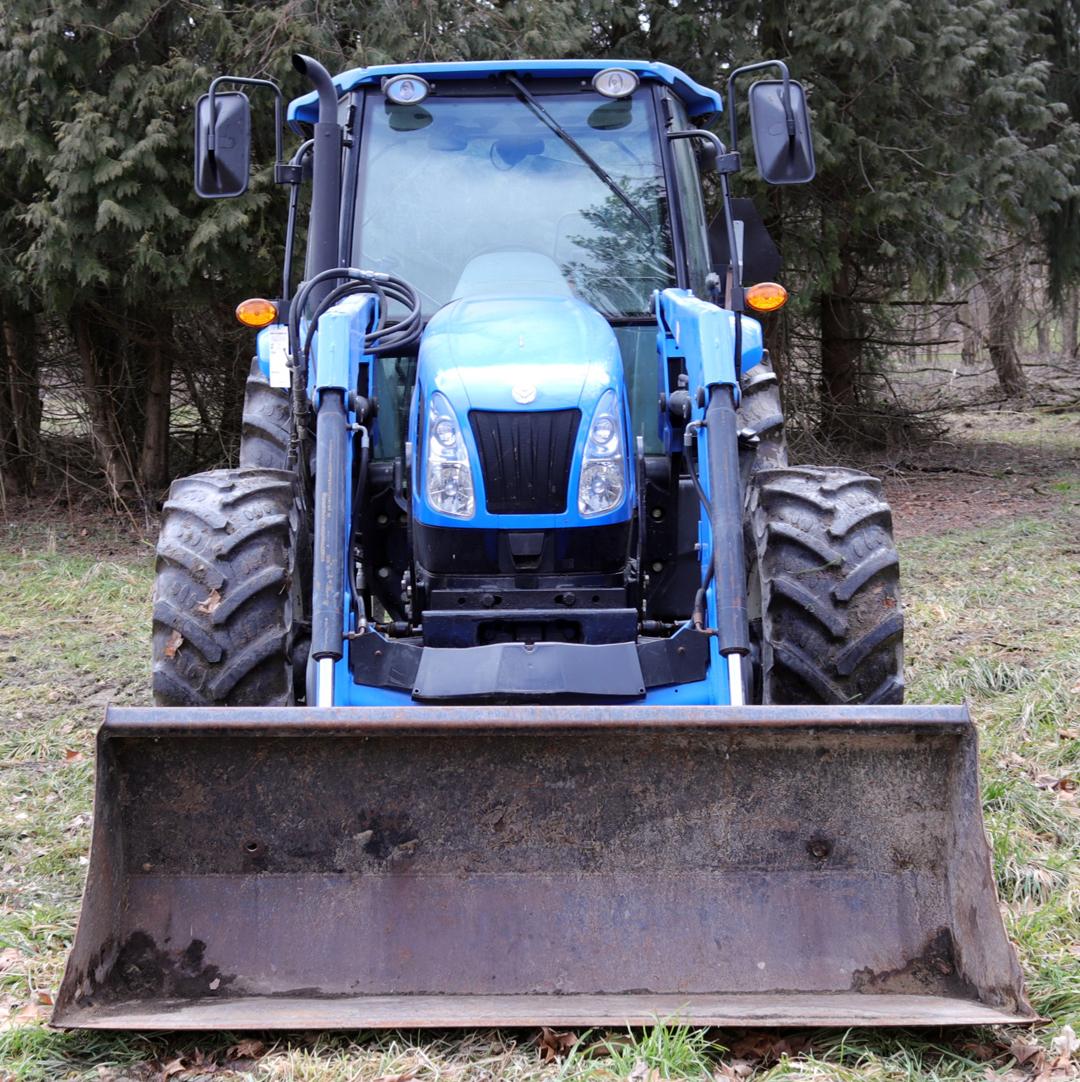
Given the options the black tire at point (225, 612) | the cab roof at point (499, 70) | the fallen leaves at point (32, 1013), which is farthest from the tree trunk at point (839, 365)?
the fallen leaves at point (32, 1013)

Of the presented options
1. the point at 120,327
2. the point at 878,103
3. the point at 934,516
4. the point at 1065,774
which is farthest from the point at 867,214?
the point at 1065,774

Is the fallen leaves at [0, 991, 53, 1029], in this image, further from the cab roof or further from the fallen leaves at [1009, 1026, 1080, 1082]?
the cab roof

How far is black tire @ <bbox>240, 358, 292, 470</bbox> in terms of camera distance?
495 centimetres

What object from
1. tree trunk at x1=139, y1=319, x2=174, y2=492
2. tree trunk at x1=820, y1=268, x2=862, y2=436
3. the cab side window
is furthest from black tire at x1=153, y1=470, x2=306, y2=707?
tree trunk at x1=820, y1=268, x2=862, y2=436

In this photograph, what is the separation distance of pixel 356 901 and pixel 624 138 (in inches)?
105

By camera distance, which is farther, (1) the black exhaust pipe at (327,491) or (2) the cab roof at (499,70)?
(2) the cab roof at (499,70)

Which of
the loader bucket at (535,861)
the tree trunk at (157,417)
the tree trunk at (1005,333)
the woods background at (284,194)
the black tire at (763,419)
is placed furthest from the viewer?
the tree trunk at (1005,333)

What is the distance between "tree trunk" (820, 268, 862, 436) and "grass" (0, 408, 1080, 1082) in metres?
3.78

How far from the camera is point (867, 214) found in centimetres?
966

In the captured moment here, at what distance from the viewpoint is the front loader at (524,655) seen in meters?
2.88

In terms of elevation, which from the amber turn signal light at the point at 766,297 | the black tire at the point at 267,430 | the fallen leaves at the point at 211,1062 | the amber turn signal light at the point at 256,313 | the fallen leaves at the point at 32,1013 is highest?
the amber turn signal light at the point at 766,297

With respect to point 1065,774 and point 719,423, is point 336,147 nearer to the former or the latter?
point 719,423

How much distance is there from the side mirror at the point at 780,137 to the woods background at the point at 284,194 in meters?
4.17

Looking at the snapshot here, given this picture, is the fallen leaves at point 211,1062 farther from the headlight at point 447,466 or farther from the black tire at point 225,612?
the headlight at point 447,466
